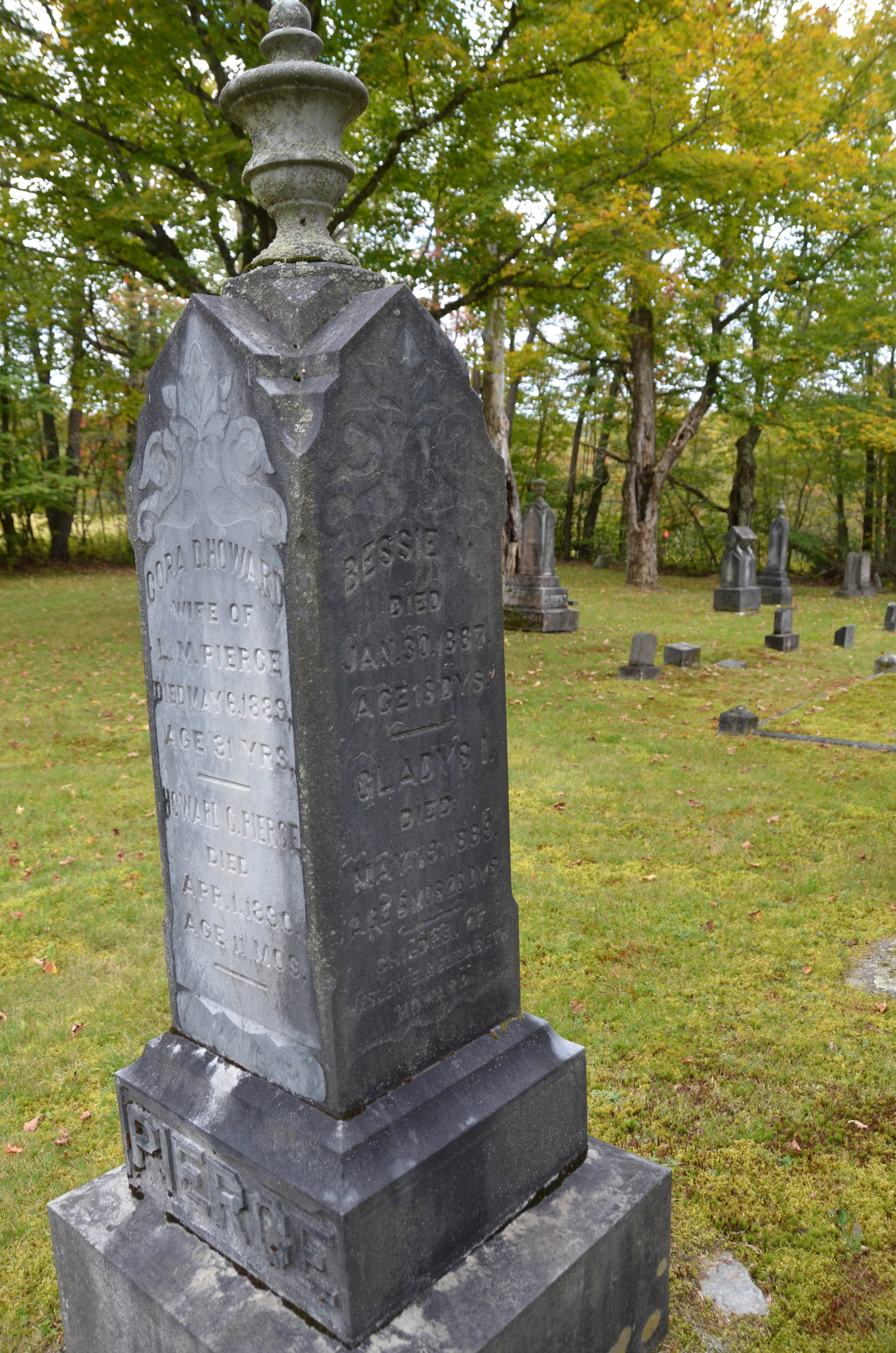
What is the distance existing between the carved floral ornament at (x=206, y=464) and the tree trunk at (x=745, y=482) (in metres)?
26.6

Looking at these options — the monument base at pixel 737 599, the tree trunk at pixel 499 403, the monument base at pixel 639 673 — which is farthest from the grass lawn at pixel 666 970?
the tree trunk at pixel 499 403

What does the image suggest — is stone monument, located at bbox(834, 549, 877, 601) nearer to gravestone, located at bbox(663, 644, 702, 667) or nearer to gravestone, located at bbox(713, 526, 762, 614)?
gravestone, located at bbox(713, 526, 762, 614)

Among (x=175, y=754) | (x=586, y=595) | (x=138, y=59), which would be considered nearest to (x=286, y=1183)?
(x=175, y=754)

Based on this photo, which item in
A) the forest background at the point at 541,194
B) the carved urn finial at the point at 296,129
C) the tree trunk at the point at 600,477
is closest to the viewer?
the carved urn finial at the point at 296,129

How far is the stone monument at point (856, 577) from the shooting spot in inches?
904

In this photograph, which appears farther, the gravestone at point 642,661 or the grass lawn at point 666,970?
the gravestone at point 642,661

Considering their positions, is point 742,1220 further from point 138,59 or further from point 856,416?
point 856,416

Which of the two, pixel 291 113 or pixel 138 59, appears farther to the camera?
pixel 138 59

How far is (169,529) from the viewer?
7.88ft

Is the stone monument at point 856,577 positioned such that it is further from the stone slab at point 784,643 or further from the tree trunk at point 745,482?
the stone slab at point 784,643

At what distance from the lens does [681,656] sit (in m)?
13.0

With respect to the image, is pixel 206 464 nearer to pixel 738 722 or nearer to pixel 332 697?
pixel 332 697

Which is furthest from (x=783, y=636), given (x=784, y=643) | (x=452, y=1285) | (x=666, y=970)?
(x=452, y=1285)

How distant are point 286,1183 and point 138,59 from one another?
12251 millimetres
